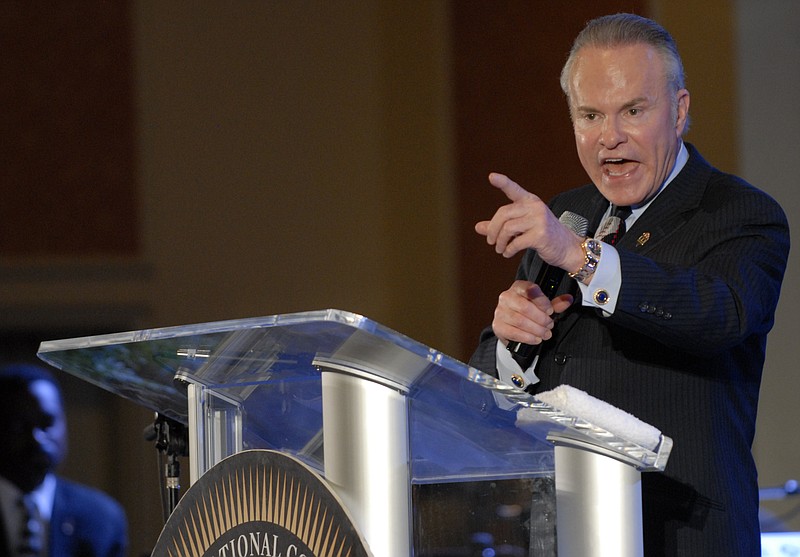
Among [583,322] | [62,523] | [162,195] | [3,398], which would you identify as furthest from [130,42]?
[583,322]

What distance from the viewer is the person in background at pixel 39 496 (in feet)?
12.6

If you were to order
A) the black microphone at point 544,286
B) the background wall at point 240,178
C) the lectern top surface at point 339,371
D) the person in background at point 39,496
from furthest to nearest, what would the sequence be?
1. the background wall at point 240,178
2. the person in background at point 39,496
3. the black microphone at point 544,286
4. the lectern top surface at point 339,371

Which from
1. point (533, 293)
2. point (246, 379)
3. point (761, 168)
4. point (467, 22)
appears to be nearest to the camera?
point (246, 379)

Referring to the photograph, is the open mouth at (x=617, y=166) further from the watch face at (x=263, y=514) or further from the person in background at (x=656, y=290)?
the watch face at (x=263, y=514)

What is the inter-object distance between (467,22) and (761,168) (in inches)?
79.4

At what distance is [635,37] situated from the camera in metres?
1.46

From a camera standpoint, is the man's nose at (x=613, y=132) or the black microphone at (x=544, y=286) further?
the man's nose at (x=613, y=132)

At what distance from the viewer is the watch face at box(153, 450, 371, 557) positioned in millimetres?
891

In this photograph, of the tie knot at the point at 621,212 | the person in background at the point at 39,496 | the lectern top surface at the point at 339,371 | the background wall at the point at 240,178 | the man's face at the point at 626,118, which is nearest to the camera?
the lectern top surface at the point at 339,371

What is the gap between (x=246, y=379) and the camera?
111cm

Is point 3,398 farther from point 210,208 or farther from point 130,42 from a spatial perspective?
point 130,42

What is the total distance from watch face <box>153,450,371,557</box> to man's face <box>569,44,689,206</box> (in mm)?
761

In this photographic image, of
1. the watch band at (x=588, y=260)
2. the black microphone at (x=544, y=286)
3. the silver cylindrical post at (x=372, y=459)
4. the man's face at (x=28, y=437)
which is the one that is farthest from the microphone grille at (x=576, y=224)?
the man's face at (x=28, y=437)

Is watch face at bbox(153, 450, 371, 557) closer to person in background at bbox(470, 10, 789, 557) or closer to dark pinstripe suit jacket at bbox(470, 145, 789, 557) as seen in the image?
person in background at bbox(470, 10, 789, 557)
